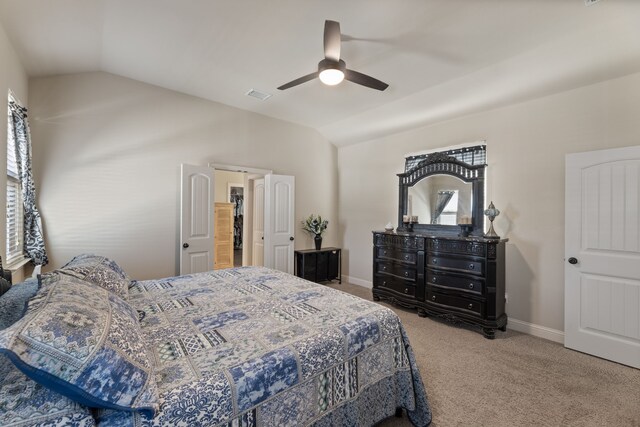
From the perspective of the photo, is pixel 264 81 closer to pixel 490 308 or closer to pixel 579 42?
pixel 579 42

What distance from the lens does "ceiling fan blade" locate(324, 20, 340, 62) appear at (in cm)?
209

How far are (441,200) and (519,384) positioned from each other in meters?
2.34

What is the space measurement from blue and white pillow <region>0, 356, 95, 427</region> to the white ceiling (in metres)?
2.52

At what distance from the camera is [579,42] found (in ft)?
8.31

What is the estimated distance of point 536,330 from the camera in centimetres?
328

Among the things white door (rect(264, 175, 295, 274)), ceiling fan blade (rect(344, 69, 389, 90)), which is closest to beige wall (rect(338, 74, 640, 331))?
ceiling fan blade (rect(344, 69, 389, 90))

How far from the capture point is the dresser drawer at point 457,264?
10.9 feet

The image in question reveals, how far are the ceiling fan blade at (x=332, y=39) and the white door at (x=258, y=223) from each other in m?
3.30

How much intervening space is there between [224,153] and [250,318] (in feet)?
10.6

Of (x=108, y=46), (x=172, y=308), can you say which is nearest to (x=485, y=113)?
(x=172, y=308)

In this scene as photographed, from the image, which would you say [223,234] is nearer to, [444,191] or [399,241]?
[399,241]

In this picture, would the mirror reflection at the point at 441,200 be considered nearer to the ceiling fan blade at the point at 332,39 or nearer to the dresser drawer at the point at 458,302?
the dresser drawer at the point at 458,302

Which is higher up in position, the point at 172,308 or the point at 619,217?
the point at 619,217

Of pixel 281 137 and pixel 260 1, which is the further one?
pixel 281 137
